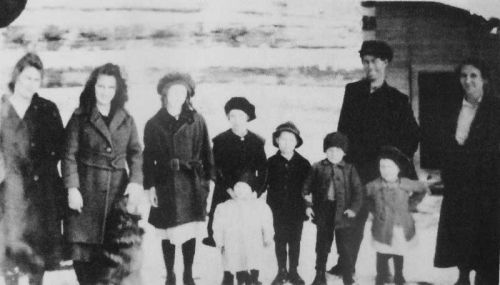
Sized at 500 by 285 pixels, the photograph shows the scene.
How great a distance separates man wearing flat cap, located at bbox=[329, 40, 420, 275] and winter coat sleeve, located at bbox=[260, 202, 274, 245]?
1.00 ft

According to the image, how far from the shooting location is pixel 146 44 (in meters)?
2.39

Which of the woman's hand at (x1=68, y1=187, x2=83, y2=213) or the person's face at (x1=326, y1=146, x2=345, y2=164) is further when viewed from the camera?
the person's face at (x1=326, y1=146, x2=345, y2=164)

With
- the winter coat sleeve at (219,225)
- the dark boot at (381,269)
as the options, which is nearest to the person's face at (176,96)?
the winter coat sleeve at (219,225)

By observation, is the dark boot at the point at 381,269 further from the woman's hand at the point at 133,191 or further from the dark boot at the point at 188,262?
the woman's hand at the point at 133,191

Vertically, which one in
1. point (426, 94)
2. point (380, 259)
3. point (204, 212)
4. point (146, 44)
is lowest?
point (380, 259)

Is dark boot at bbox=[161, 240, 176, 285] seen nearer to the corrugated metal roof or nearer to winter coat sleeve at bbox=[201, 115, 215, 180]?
winter coat sleeve at bbox=[201, 115, 215, 180]

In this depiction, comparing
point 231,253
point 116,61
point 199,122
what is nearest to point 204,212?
point 231,253

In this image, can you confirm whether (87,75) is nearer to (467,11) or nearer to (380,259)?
(380,259)

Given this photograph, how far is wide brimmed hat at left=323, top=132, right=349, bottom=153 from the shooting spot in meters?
2.42

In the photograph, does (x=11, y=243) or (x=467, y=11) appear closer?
(x=11, y=243)

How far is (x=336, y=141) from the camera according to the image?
2.42 meters

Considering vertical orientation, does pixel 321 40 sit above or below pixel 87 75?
above

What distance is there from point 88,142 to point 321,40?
1.06 m

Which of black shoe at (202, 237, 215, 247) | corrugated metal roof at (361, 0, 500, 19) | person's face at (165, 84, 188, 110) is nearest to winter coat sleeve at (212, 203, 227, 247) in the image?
black shoe at (202, 237, 215, 247)
